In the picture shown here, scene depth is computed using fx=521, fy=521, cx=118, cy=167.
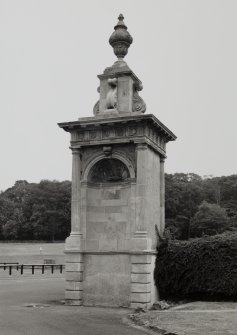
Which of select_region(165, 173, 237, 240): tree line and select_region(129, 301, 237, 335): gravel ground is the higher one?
select_region(165, 173, 237, 240): tree line

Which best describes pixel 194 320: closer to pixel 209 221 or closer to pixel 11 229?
pixel 209 221

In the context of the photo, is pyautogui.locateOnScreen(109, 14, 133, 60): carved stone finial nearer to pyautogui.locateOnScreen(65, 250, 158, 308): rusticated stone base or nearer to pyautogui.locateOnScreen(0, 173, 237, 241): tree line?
pyautogui.locateOnScreen(65, 250, 158, 308): rusticated stone base

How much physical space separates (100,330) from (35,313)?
3.14m

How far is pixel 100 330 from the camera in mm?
11539

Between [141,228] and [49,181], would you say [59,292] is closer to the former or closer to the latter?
[141,228]

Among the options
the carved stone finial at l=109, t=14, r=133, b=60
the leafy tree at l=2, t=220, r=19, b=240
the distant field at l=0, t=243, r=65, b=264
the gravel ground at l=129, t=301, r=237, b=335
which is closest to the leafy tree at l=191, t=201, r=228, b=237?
the distant field at l=0, t=243, r=65, b=264

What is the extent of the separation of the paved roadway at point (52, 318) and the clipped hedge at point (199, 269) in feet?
6.94

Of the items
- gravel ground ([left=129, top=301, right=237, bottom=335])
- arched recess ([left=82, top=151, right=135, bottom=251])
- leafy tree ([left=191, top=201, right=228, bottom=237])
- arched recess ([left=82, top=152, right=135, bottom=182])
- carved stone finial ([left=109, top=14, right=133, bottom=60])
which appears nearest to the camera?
gravel ground ([left=129, top=301, right=237, bottom=335])

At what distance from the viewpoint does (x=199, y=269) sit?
1658 centimetres

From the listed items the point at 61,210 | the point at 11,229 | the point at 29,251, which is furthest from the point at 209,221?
the point at 11,229

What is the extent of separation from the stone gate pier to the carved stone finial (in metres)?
0.04

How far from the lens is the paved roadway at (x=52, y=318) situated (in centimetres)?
1134

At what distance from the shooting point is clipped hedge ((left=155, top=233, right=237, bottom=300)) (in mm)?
16266

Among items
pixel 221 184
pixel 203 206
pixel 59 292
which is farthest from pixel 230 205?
pixel 59 292
